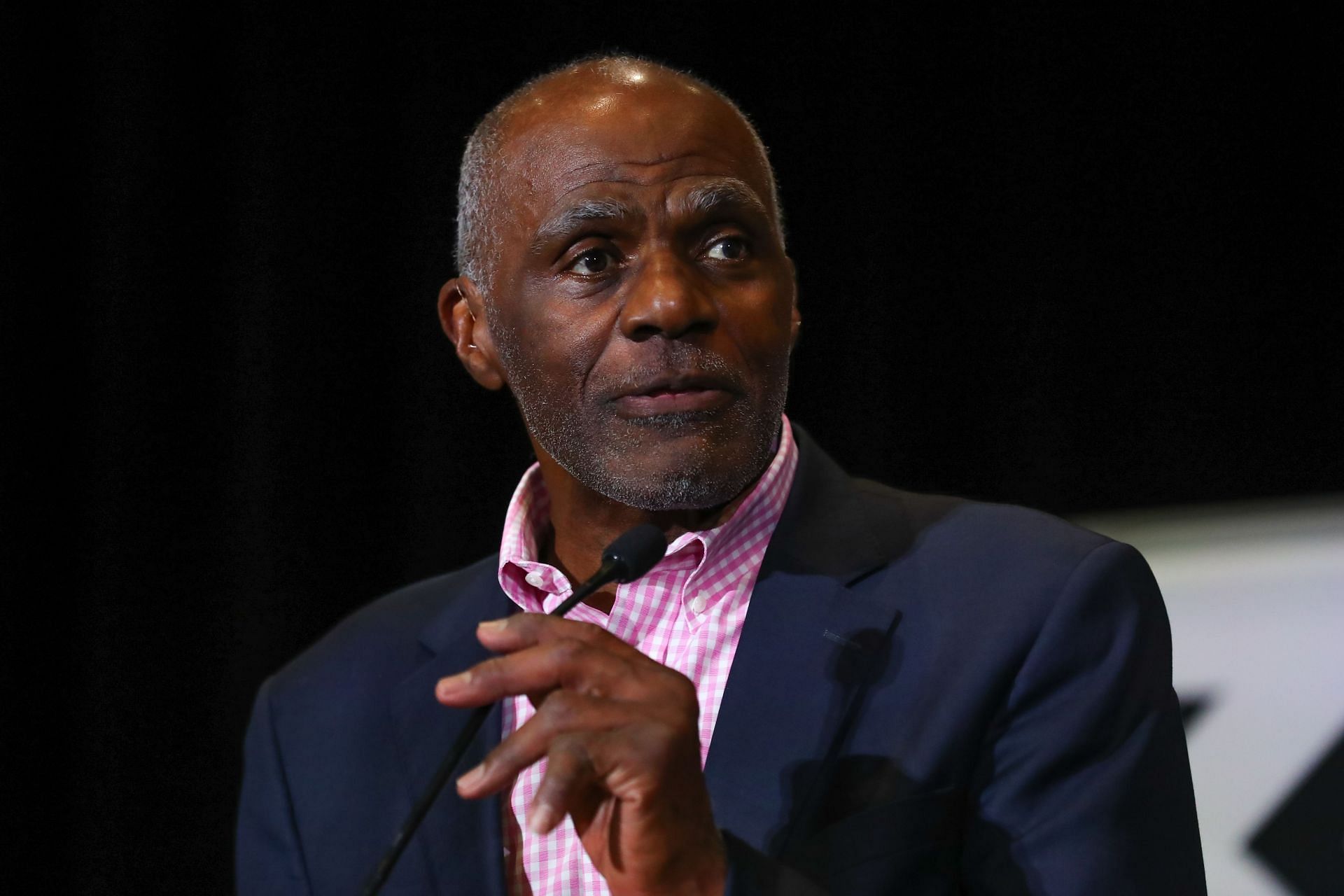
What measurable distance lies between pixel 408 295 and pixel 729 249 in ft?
4.07

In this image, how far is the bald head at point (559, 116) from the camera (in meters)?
1.79

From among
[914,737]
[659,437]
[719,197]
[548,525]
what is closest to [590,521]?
[548,525]

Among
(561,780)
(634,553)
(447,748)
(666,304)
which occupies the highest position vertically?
(666,304)

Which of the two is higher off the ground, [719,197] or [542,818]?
[719,197]

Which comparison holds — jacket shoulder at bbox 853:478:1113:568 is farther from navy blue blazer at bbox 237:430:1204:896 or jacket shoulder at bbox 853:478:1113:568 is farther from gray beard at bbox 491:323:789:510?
gray beard at bbox 491:323:789:510

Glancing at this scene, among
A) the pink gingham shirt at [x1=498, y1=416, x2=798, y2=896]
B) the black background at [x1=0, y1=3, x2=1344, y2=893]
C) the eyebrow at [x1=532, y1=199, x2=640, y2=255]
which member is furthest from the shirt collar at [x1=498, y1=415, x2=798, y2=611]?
the black background at [x1=0, y1=3, x2=1344, y2=893]

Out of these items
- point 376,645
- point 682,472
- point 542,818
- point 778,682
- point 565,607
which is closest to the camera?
point 542,818

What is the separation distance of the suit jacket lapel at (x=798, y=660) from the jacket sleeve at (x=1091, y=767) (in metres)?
0.17

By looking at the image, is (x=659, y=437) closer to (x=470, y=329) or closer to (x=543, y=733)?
(x=470, y=329)

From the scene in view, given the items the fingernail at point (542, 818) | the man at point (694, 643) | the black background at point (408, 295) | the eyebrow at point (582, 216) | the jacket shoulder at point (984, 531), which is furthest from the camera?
the black background at point (408, 295)

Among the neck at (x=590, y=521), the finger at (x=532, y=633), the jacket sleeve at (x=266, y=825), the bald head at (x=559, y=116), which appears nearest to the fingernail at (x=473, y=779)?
the finger at (x=532, y=633)

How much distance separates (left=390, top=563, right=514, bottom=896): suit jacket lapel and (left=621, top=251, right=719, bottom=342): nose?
49cm

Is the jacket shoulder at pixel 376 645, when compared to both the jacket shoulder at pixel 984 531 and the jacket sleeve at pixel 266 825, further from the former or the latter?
the jacket shoulder at pixel 984 531

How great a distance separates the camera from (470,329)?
2.00m
